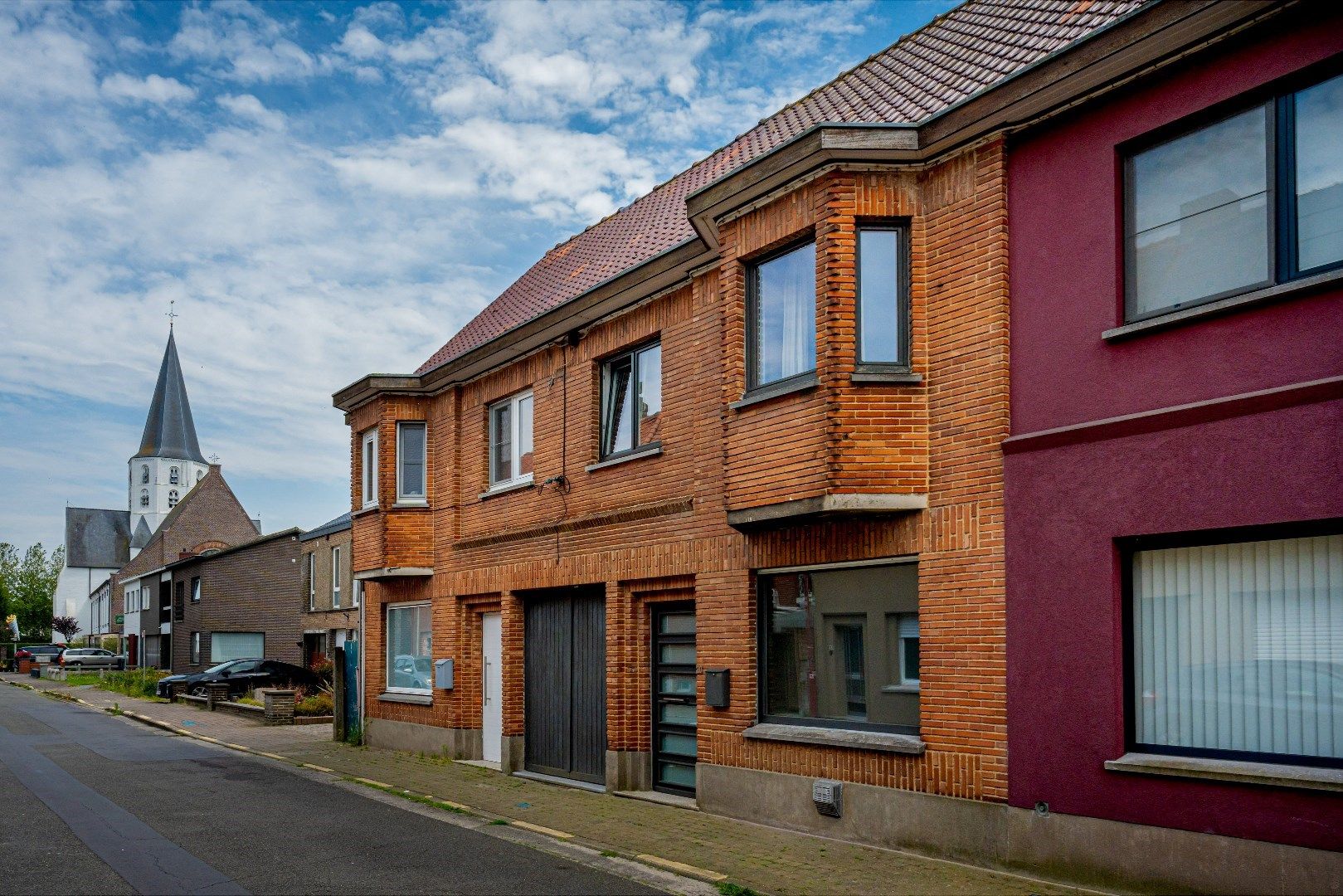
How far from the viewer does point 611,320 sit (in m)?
14.9

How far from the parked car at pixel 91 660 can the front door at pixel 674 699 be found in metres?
54.7

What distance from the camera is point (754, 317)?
11609 millimetres

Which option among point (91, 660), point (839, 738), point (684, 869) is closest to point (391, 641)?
point (839, 738)

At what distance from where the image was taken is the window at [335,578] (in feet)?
135

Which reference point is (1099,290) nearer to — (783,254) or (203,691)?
(783,254)

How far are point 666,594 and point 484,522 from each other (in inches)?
197

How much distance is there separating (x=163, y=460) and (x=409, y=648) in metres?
104

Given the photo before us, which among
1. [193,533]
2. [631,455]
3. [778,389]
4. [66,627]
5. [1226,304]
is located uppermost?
[1226,304]

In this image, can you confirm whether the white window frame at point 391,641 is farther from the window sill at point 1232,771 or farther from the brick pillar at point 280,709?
the window sill at point 1232,771

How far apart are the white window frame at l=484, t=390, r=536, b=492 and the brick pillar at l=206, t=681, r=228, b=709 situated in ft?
55.7

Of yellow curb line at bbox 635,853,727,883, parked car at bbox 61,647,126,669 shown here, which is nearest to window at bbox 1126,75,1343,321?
yellow curb line at bbox 635,853,727,883

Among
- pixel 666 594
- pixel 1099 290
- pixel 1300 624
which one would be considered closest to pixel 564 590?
pixel 666 594

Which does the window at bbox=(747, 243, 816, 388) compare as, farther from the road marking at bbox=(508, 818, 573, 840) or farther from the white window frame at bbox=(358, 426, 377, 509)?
the white window frame at bbox=(358, 426, 377, 509)

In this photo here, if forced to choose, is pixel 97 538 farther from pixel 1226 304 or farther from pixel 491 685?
pixel 1226 304
